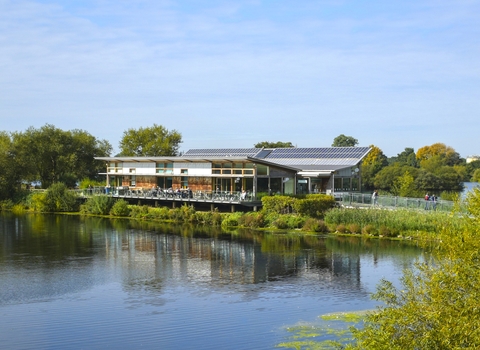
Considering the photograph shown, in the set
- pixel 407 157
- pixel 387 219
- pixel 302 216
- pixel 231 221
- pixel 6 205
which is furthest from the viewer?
pixel 407 157

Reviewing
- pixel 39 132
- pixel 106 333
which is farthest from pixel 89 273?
pixel 39 132

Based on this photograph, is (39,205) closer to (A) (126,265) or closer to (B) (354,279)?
(A) (126,265)

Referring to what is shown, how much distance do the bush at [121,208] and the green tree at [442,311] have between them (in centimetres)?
4802

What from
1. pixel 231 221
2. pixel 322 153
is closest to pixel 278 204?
pixel 231 221

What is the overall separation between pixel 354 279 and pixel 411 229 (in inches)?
560

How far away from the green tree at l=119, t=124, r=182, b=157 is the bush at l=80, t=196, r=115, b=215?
28696 mm

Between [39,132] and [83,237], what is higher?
[39,132]

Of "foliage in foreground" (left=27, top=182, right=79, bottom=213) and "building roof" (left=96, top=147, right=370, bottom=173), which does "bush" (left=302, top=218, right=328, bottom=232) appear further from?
"foliage in foreground" (left=27, top=182, right=79, bottom=213)

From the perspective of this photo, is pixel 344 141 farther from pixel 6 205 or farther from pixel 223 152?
pixel 6 205

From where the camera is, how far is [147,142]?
307 feet

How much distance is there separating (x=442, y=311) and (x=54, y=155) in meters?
72.1

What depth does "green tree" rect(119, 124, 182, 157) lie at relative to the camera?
92.4 meters

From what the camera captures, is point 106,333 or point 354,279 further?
point 354,279

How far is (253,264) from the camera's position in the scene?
3494cm
